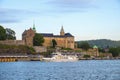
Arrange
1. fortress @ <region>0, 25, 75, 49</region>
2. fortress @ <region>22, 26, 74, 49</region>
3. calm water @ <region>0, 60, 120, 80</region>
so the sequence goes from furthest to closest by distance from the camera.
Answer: fortress @ <region>22, 26, 74, 49</region>
fortress @ <region>0, 25, 75, 49</region>
calm water @ <region>0, 60, 120, 80</region>

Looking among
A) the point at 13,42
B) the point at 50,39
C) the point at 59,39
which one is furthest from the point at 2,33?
the point at 59,39

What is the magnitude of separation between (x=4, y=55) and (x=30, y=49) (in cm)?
1382

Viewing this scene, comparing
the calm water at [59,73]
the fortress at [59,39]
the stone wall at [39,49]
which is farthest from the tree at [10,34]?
the calm water at [59,73]

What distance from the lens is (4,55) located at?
125 m

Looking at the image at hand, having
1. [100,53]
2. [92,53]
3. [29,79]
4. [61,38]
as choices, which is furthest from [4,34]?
[29,79]

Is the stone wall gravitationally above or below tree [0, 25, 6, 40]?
below

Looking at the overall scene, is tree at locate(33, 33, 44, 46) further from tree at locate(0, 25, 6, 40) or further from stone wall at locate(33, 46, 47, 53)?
tree at locate(0, 25, 6, 40)

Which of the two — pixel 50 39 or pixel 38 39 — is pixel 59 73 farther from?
pixel 50 39

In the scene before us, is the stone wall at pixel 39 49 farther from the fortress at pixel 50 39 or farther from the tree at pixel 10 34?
the tree at pixel 10 34

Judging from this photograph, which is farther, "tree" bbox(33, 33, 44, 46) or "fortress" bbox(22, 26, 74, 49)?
"fortress" bbox(22, 26, 74, 49)

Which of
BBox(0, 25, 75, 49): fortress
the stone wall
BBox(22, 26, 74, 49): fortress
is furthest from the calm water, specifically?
BBox(22, 26, 74, 49): fortress

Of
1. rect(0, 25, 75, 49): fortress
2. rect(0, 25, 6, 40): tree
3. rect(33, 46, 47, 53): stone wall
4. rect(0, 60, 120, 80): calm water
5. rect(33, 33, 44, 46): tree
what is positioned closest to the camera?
rect(0, 60, 120, 80): calm water

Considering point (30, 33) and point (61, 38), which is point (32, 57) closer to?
point (30, 33)

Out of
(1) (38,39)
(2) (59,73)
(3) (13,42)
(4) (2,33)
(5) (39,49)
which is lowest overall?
(2) (59,73)
